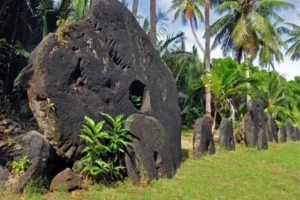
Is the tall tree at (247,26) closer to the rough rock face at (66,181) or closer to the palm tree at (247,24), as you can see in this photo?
the palm tree at (247,24)

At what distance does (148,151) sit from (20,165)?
244cm

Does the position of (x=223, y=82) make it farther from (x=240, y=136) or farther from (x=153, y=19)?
(x=153, y=19)

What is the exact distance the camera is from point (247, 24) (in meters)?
23.8

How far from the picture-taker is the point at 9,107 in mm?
14148

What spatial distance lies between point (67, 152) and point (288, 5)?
2173cm

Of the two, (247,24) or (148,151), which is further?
(247,24)

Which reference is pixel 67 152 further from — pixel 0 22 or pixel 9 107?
pixel 0 22

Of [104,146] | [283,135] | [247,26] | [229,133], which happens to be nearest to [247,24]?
[247,26]

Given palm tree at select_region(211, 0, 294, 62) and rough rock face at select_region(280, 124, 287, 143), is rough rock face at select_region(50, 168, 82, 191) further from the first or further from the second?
palm tree at select_region(211, 0, 294, 62)

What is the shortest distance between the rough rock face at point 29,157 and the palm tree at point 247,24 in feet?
63.1

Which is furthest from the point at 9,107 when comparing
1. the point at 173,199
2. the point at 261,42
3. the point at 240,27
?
the point at 261,42

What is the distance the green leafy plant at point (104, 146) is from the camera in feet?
20.6

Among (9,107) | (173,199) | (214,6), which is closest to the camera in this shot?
(173,199)

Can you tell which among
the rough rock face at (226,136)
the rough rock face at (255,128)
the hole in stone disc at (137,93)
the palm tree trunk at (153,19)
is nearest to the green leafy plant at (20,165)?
the hole in stone disc at (137,93)
